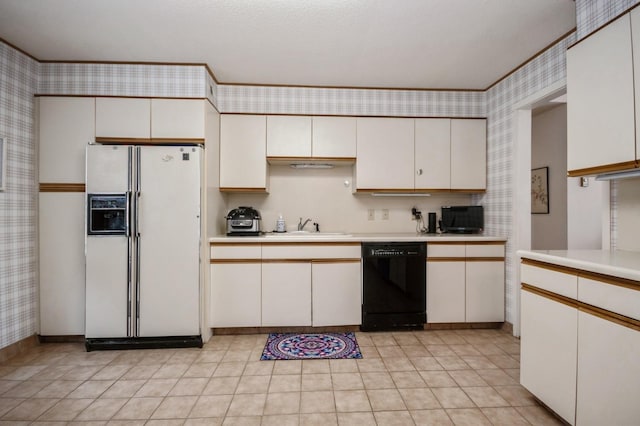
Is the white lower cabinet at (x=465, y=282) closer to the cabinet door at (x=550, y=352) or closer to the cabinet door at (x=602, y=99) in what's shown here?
the cabinet door at (x=550, y=352)

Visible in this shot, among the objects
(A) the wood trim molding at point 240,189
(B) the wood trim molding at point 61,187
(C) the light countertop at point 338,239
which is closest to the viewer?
(B) the wood trim molding at point 61,187

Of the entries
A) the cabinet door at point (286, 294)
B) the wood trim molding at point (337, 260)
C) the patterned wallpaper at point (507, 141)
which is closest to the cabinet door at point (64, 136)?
the cabinet door at point (286, 294)

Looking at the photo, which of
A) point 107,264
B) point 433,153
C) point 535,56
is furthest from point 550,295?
point 107,264

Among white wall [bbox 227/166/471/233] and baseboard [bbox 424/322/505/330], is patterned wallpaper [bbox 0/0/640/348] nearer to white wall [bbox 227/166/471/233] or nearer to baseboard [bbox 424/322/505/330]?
baseboard [bbox 424/322/505/330]

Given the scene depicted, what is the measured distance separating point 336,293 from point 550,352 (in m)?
1.75

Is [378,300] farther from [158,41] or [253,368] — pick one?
[158,41]

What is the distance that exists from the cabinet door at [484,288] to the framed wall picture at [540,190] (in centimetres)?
172

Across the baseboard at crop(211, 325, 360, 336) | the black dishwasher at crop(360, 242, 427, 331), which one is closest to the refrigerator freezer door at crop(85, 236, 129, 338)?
the baseboard at crop(211, 325, 360, 336)

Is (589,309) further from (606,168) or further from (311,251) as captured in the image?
(311,251)

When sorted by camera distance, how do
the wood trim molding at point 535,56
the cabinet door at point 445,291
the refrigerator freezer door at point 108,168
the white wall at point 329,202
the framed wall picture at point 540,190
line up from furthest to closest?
the framed wall picture at point 540,190 → the white wall at point 329,202 → the cabinet door at point 445,291 → the refrigerator freezer door at point 108,168 → the wood trim molding at point 535,56

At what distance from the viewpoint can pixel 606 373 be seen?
1.37 meters

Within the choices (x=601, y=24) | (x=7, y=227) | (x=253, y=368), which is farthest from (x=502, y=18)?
(x=7, y=227)

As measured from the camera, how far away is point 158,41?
2523 mm

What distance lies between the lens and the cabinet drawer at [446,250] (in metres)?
3.13
